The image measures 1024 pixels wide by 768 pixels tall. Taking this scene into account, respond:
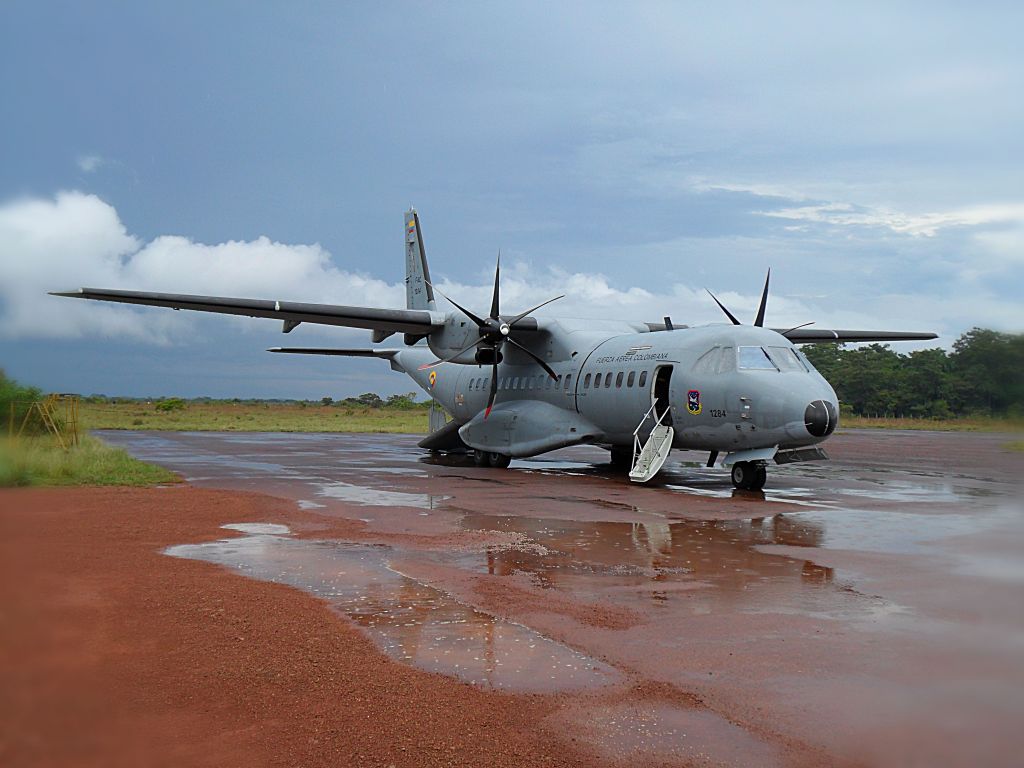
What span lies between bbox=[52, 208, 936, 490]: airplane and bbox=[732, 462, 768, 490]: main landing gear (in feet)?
0.10

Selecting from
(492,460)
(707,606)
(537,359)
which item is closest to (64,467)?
(492,460)

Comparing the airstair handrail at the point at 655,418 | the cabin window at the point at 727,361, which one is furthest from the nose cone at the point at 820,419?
the airstair handrail at the point at 655,418

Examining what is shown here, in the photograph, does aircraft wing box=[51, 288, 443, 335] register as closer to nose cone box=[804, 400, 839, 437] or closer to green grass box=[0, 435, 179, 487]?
green grass box=[0, 435, 179, 487]

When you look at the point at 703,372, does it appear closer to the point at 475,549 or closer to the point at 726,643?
the point at 475,549

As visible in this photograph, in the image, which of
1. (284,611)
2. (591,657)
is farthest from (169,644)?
(591,657)

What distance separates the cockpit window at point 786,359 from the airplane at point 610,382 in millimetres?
29

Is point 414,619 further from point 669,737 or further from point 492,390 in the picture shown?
point 492,390

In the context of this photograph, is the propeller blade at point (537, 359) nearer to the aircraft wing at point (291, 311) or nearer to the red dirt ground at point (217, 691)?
the aircraft wing at point (291, 311)

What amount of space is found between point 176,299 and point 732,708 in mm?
18863

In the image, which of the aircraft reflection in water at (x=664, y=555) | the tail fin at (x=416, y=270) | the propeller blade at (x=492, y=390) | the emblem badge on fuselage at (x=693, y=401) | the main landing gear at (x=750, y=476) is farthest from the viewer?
the tail fin at (x=416, y=270)

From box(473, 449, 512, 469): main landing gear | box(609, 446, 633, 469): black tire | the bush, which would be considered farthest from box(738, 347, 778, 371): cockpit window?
the bush

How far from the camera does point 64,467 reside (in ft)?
52.5

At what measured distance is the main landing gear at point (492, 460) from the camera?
23.0 m

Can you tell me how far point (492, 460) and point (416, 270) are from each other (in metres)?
9.08
